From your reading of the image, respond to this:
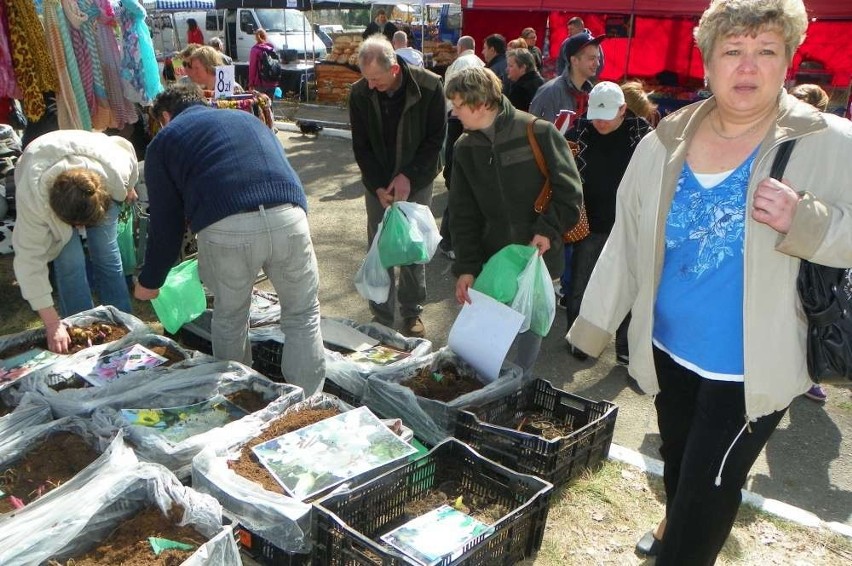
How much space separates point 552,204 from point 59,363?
2.42 metres

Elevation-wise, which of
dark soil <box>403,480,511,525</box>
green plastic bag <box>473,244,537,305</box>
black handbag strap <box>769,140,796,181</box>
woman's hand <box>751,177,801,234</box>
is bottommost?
dark soil <box>403,480,511,525</box>

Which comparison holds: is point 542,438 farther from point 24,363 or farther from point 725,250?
point 24,363

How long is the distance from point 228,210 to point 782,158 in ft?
6.52

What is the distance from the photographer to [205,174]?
2775 mm

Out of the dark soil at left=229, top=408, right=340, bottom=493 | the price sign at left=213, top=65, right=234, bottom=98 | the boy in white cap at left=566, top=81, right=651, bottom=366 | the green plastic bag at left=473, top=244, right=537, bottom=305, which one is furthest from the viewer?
the price sign at left=213, top=65, right=234, bottom=98

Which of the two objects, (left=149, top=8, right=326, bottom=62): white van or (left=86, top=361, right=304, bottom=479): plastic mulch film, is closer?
(left=86, top=361, right=304, bottom=479): plastic mulch film

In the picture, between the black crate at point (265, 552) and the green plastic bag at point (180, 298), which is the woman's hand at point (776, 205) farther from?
the green plastic bag at point (180, 298)

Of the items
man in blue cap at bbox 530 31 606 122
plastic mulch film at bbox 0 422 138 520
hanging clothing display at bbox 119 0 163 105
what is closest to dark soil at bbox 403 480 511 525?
plastic mulch film at bbox 0 422 138 520

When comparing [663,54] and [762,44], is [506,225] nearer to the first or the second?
[762,44]

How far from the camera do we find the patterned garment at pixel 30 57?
4258mm

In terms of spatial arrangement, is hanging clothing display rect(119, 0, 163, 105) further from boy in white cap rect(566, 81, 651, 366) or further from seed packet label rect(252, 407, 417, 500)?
seed packet label rect(252, 407, 417, 500)

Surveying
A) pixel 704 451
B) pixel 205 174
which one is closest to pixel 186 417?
pixel 205 174

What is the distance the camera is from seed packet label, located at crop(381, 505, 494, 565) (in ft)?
7.49

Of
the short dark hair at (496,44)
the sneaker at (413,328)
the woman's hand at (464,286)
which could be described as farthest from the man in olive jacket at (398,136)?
the short dark hair at (496,44)
